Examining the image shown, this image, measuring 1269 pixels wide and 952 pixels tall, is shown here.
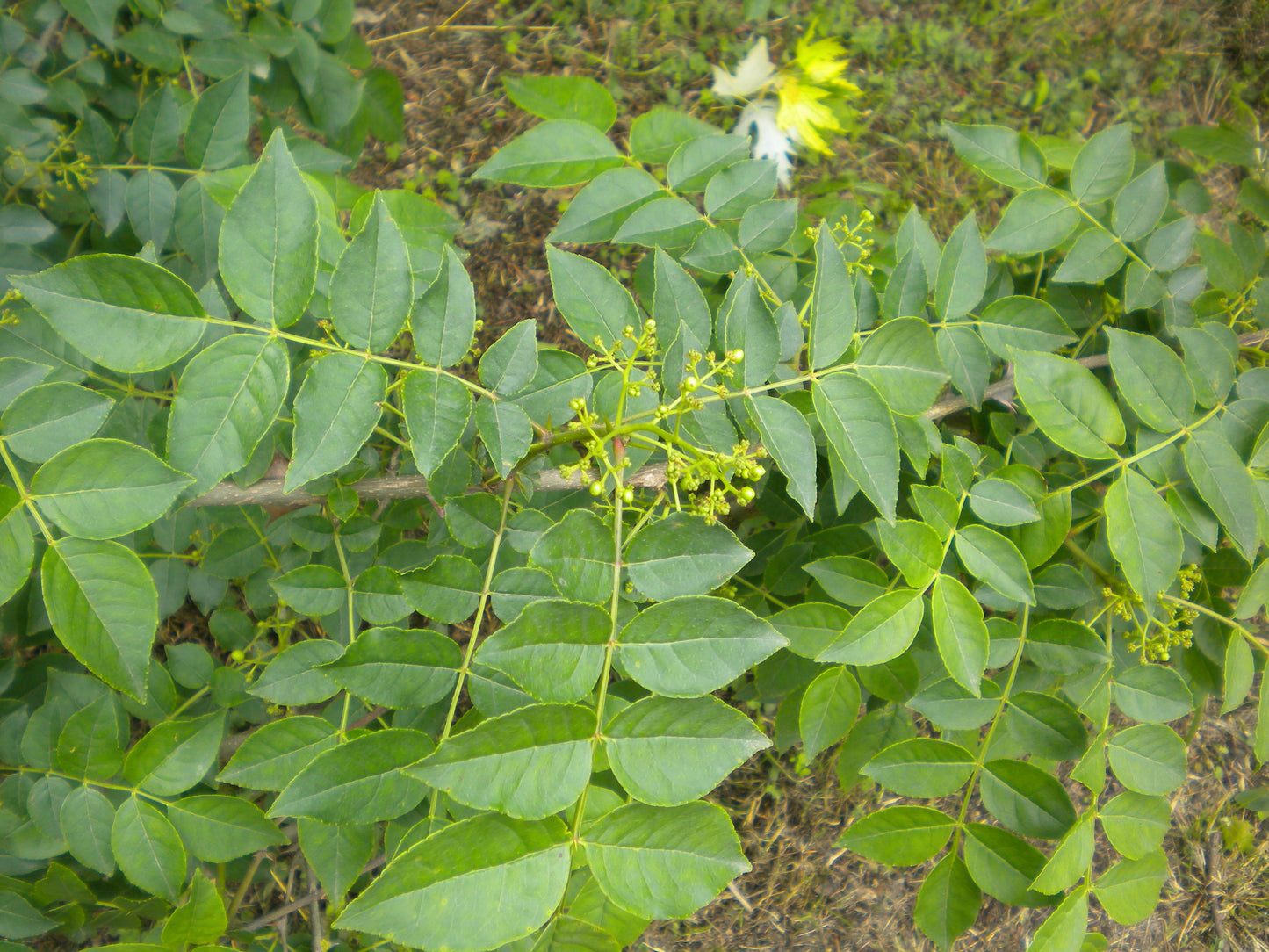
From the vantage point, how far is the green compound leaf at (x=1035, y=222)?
5.09 feet

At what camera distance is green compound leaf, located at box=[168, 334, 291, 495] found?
0.96m

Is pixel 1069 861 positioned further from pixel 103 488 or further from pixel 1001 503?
pixel 103 488

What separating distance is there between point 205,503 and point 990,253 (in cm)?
261

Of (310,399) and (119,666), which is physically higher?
(310,399)

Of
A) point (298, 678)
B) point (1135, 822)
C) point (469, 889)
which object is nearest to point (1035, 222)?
point (1135, 822)

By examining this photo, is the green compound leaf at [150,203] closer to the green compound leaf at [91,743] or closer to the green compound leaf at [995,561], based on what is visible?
the green compound leaf at [91,743]

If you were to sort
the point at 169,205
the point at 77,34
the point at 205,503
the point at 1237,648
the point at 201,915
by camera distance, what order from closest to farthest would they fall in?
the point at 201,915 → the point at 205,503 → the point at 1237,648 → the point at 169,205 → the point at 77,34

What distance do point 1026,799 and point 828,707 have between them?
405 millimetres

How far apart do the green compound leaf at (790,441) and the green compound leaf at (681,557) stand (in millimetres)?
131

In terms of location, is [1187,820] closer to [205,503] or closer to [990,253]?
[990,253]

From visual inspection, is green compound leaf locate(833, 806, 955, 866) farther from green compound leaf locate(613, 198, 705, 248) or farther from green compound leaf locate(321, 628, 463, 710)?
green compound leaf locate(613, 198, 705, 248)

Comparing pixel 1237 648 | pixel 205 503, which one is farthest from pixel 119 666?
pixel 1237 648

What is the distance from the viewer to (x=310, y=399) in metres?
1.02

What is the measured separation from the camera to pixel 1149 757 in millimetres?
1447
